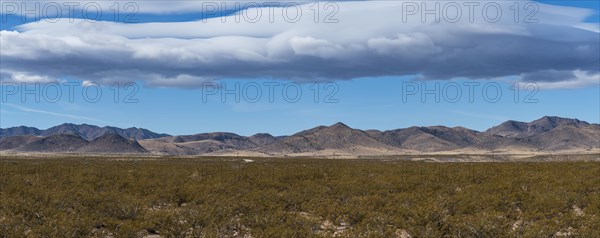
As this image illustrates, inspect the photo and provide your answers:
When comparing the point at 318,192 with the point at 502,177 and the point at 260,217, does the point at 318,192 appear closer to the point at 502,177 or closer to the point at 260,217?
the point at 260,217

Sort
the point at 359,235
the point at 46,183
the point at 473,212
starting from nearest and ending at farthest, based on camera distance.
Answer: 1. the point at 359,235
2. the point at 473,212
3. the point at 46,183

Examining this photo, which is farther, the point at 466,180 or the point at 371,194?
the point at 466,180

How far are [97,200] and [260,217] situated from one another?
6797 mm

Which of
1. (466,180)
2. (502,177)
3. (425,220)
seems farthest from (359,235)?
(502,177)

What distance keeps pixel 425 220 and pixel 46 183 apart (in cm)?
1791

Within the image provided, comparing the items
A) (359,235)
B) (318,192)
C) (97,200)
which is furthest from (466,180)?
(97,200)

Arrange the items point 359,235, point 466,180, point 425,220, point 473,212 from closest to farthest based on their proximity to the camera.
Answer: point 359,235 < point 425,220 < point 473,212 < point 466,180

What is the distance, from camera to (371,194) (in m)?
23.5

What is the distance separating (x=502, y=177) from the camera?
28.7 meters

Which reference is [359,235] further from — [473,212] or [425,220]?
[473,212]

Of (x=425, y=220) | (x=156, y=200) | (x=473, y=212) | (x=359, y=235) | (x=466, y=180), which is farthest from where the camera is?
(x=466, y=180)

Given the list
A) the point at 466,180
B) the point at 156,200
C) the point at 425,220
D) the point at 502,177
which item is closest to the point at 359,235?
the point at 425,220

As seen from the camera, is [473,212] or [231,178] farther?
[231,178]

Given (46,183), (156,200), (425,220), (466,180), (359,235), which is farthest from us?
(466,180)
